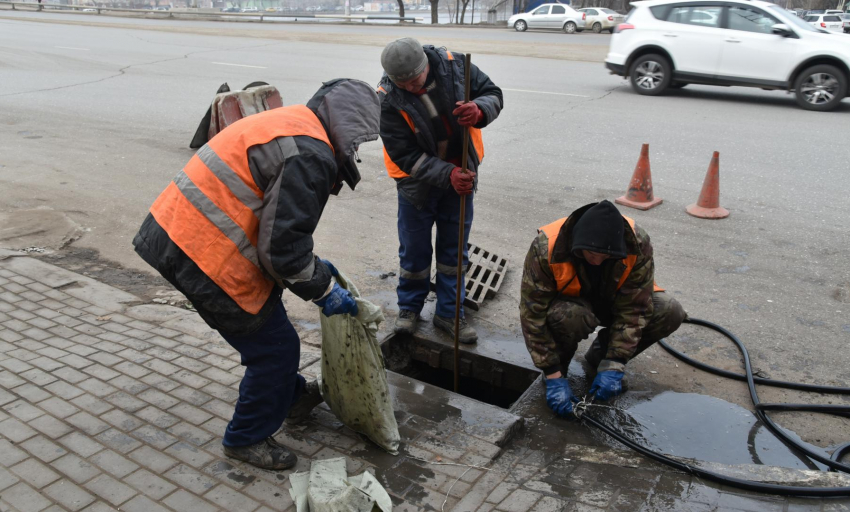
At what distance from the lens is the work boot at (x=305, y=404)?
309 centimetres

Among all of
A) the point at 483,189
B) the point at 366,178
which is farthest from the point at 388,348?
the point at 366,178

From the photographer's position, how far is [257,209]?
237cm

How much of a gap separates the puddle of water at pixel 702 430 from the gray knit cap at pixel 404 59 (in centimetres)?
196

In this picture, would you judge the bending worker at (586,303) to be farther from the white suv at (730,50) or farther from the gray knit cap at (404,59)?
the white suv at (730,50)

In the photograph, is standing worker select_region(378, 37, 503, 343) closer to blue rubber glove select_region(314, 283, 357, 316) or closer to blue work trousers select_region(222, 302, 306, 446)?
blue rubber glove select_region(314, 283, 357, 316)

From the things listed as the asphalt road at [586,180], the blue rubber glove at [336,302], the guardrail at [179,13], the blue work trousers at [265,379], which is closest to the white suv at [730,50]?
the asphalt road at [586,180]

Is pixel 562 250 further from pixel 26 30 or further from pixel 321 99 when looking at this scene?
pixel 26 30

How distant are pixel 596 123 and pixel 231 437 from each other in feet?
24.1

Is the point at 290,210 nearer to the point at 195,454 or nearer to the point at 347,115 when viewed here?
the point at 347,115

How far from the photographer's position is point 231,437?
108 inches

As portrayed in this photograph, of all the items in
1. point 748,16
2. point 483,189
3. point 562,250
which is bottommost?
point 483,189

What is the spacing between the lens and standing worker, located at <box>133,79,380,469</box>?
2311 mm

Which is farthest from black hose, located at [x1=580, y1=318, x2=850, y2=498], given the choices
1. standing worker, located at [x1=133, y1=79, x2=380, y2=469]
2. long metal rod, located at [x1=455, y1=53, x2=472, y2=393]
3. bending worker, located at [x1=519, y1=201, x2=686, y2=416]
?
standing worker, located at [x1=133, y1=79, x2=380, y2=469]

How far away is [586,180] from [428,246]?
3.19m
